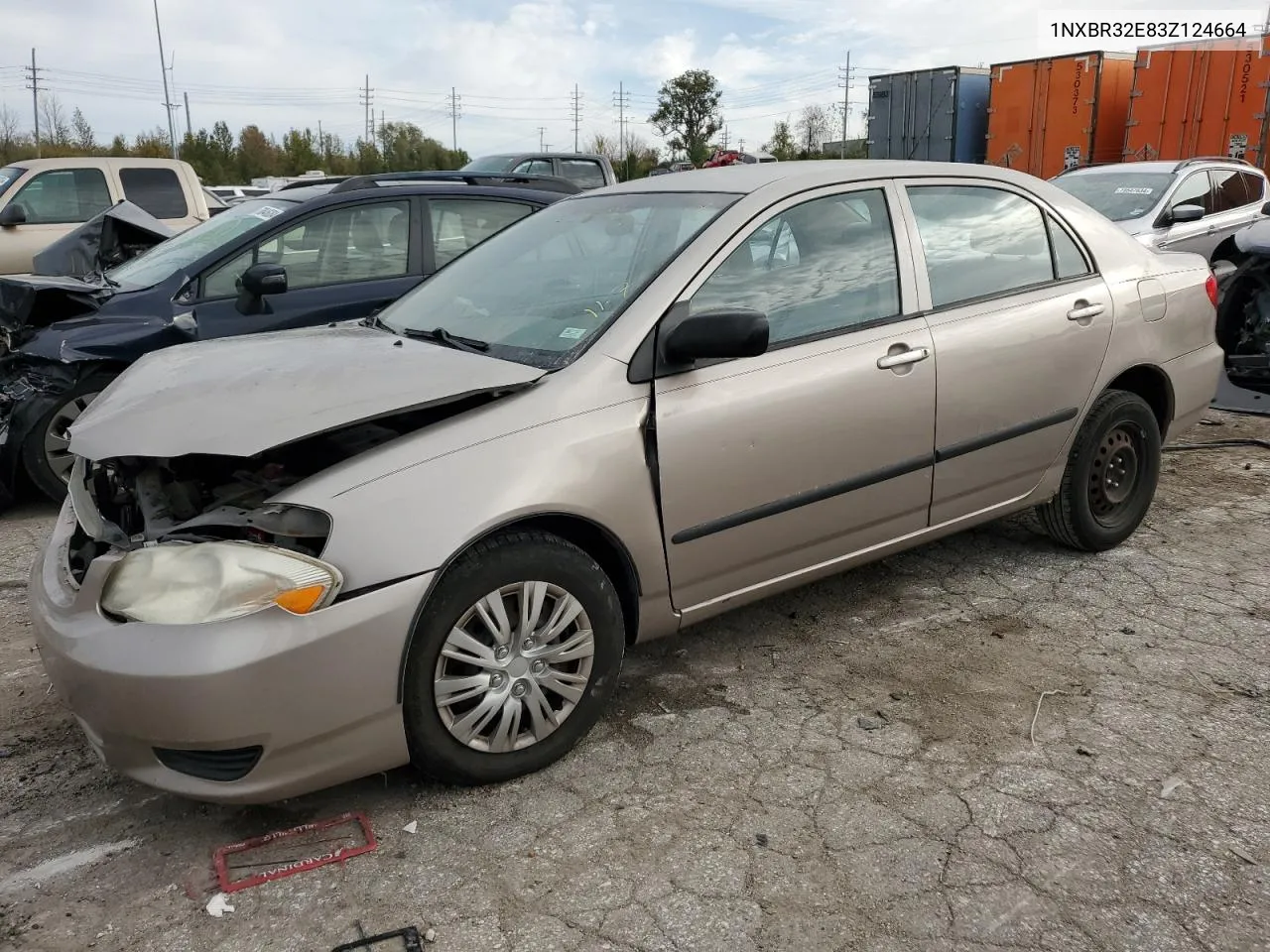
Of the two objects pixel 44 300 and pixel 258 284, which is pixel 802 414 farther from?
pixel 44 300

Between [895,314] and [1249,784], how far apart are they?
68.0 inches

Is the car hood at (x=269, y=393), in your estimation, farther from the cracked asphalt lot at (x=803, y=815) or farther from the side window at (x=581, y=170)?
the side window at (x=581, y=170)

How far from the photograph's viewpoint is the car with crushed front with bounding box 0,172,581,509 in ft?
17.2

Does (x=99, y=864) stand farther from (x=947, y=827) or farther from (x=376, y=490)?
(x=947, y=827)

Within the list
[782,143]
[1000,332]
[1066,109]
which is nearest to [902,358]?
[1000,332]


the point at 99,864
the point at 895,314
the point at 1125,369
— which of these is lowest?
the point at 99,864

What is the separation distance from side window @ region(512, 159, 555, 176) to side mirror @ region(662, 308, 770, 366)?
11.9m

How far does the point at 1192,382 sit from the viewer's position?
14.5 ft

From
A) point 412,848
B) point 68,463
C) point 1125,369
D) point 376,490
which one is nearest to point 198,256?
point 68,463

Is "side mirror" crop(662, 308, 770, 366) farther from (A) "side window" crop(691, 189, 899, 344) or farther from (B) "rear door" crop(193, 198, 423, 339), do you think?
(B) "rear door" crop(193, 198, 423, 339)

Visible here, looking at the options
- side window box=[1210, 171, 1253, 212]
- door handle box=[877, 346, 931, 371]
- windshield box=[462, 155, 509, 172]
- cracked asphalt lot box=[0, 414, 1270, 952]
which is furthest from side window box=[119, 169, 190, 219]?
side window box=[1210, 171, 1253, 212]

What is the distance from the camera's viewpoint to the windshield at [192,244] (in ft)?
19.0

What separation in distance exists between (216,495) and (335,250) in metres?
3.23

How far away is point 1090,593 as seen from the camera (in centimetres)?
402
